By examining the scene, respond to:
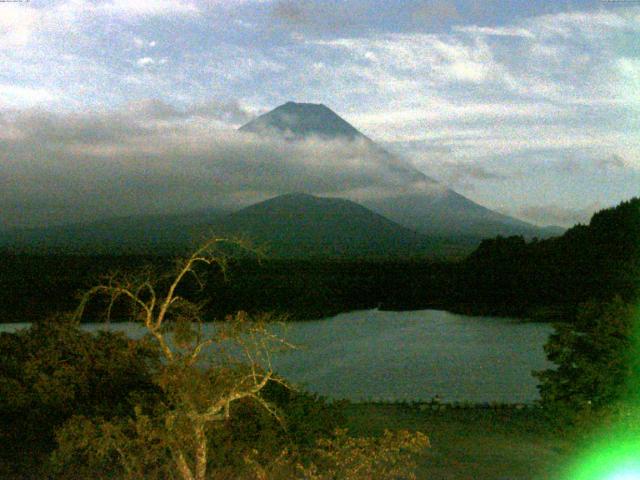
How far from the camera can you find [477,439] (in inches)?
320

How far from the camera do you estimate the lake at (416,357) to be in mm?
13977

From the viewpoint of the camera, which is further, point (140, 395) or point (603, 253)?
point (603, 253)

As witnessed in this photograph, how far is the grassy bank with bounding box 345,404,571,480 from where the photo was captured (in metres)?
6.67

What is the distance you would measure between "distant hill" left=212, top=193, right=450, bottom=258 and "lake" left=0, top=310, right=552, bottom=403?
30540 millimetres

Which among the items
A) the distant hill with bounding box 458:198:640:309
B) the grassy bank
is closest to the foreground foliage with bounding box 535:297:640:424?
the grassy bank

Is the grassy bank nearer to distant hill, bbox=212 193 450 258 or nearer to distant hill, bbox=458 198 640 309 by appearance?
distant hill, bbox=458 198 640 309

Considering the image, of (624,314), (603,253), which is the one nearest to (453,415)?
(624,314)

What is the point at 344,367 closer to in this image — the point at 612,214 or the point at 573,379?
the point at 573,379

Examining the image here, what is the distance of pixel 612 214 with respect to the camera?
101ft

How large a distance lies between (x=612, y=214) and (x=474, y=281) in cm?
682

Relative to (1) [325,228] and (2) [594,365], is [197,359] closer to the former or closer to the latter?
(2) [594,365]

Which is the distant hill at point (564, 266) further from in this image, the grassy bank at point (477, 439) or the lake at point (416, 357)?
the grassy bank at point (477, 439)

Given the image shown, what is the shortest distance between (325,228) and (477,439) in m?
65.2

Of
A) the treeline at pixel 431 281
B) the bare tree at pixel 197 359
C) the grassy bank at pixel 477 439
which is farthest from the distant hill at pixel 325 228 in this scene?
the bare tree at pixel 197 359
